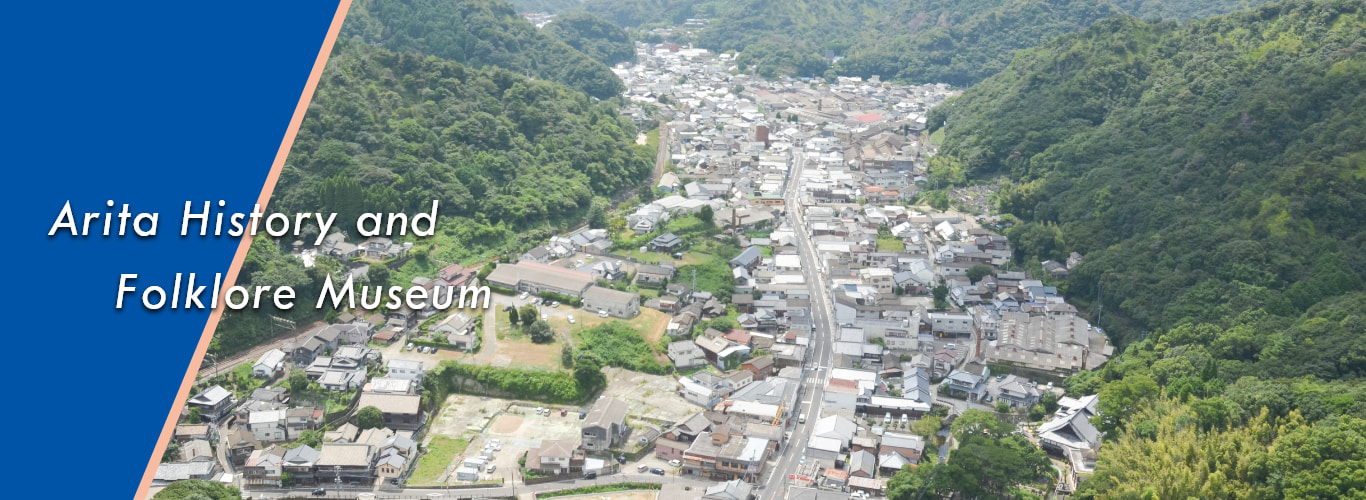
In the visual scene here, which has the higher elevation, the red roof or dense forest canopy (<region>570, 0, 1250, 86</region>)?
dense forest canopy (<region>570, 0, 1250, 86</region>)

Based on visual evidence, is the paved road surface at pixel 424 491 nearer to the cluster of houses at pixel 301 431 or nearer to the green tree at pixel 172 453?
the cluster of houses at pixel 301 431

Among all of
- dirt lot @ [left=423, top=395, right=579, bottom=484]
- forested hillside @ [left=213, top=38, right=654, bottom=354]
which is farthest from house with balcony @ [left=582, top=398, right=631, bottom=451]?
forested hillside @ [left=213, top=38, right=654, bottom=354]

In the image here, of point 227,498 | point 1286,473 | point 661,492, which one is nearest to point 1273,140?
point 1286,473

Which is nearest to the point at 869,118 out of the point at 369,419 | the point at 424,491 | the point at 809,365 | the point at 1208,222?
the point at 1208,222

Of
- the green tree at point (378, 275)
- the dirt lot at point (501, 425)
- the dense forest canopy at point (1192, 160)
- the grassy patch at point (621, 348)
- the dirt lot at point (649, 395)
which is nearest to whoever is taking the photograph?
the dirt lot at point (501, 425)

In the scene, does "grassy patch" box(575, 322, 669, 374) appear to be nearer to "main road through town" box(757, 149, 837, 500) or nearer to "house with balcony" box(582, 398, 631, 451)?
"house with balcony" box(582, 398, 631, 451)

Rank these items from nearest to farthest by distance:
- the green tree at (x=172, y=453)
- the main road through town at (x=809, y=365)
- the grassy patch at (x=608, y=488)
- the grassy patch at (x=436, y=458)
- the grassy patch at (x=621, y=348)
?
the green tree at (x=172, y=453), the grassy patch at (x=608, y=488), the grassy patch at (x=436, y=458), the main road through town at (x=809, y=365), the grassy patch at (x=621, y=348)

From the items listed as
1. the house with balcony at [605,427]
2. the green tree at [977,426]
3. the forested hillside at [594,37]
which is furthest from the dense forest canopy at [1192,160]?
the forested hillside at [594,37]
